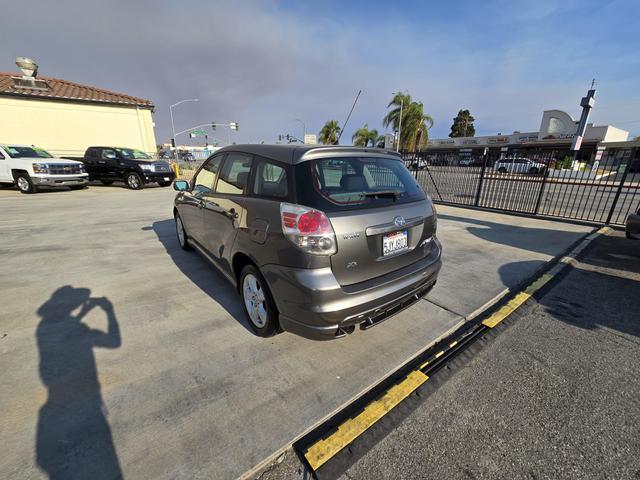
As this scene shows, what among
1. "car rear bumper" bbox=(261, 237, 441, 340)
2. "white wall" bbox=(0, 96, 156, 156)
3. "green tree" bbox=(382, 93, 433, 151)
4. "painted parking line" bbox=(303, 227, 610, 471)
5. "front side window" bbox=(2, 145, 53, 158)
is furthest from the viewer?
"green tree" bbox=(382, 93, 433, 151)

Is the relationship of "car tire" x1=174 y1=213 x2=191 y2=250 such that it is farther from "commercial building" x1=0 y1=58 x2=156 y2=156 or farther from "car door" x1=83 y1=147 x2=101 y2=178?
"commercial building" x1=0 y1=58 x2=156 y2=156

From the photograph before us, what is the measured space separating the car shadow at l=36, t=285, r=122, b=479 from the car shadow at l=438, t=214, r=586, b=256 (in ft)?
20.6

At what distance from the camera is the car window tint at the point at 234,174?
106 inches

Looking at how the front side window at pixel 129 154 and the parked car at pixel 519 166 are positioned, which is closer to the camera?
the parked car at pixel 519 166

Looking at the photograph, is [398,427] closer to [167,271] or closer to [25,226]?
[167,271]

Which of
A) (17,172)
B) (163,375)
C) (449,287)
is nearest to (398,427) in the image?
(163,375)

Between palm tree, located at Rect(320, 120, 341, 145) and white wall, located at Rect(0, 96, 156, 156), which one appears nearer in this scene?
white wall, located at Rect(0, 96, 156, 156)

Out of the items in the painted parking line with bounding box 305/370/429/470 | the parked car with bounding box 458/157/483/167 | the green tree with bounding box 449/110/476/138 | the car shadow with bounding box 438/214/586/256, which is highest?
the green tree with bounding box 449/110/476/138

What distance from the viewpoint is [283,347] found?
250cm

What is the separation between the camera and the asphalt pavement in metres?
1.57

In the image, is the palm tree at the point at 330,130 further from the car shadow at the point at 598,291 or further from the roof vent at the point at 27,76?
the car shadow at the point at 598,291

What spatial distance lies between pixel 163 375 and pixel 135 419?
380 mm

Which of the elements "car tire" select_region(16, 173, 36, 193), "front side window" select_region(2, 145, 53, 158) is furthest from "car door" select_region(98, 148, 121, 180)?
"car tire" select_region(16, 173, 36, 193)

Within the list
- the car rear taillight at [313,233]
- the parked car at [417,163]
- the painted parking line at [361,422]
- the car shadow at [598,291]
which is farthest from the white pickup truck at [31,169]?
the car shadow at [598,291]
